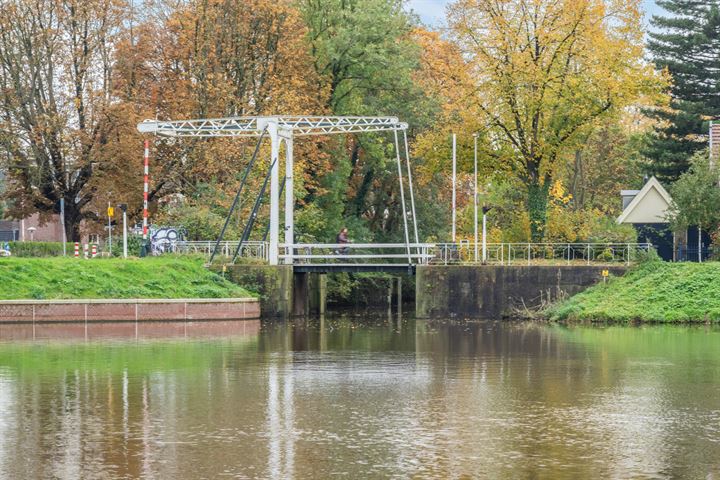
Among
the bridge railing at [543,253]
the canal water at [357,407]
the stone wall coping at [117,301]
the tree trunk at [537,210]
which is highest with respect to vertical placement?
the tree trunk at [537,210]

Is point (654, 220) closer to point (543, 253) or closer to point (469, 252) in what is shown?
point (543, 253)

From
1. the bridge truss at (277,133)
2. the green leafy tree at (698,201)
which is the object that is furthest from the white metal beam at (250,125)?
the green leafy tree at (698,201)

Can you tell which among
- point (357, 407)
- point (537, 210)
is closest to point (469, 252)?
point (537, 210)

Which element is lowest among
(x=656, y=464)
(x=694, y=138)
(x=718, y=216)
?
(x=656, y=464)

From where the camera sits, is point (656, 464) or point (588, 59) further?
point (588, 59)

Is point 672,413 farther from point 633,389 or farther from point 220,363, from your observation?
point 220,363

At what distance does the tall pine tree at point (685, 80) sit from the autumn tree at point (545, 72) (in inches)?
620

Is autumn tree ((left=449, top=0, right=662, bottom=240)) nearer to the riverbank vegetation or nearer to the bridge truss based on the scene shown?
the riverbank vegetation

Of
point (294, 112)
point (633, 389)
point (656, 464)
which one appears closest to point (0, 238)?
point (294, 112)

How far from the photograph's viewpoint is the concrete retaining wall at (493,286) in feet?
163

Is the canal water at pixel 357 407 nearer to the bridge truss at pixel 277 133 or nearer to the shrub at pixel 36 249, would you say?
the bridge truss at pixel 277 133

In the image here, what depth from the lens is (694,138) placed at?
72.8 meters

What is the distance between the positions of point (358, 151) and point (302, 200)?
820 cm

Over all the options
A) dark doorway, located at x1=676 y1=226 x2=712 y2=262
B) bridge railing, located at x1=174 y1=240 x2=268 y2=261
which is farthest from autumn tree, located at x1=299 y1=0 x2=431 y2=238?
dark doorway, located at x1=676 y1=226 x2=712 y2=262
